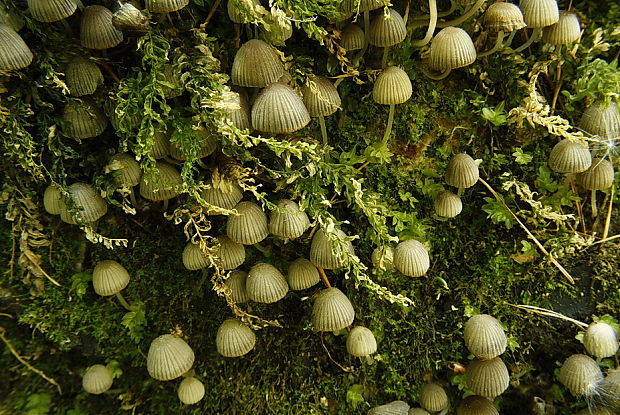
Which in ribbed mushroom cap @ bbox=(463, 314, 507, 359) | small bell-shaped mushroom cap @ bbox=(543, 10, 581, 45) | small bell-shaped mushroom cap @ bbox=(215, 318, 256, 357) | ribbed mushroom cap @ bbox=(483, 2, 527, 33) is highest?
ribbed mushroom cap @ bbox=(483, 2, 527, 33)

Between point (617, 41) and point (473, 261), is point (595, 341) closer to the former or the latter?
point (473, 261)

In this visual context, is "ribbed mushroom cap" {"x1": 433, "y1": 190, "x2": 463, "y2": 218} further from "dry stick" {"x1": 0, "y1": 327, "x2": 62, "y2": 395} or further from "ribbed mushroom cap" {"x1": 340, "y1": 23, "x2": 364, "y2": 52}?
"dry stick" {"x1": 0, "y1": 327, "x2": 62, "y2": 395}

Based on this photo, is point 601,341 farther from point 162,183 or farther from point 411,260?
point 162,183

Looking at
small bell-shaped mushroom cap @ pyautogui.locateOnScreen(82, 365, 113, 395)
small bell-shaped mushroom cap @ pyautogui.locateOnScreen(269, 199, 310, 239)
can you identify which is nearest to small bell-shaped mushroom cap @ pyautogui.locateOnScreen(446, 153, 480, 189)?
small bell-shaped mushroom cap @ pyautogui.locateOnScreen(269, 199, 310, 239)

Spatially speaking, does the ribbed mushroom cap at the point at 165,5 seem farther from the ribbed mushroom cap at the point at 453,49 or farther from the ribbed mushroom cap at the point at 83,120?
the ribbed mushroom cap at the point at 453,49

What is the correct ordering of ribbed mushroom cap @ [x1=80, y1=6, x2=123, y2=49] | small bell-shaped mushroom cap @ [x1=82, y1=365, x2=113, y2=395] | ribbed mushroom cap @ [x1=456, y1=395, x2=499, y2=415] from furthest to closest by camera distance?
1. small bell-shaped mushroom cap @ [x1=82, y1=365, x2=113, y2=395]
2. ribbed mushroom cap @ [x1=456, y1=395, x2=499, y2=415]
3. ribbed mushroom cap @ [x1=80, y1=6, x2=123, y2=49]

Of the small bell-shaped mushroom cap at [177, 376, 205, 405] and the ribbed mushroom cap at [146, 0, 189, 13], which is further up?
the ribbed mushroom cap at [146, 0, 189, 13]

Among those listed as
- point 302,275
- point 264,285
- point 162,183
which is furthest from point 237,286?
point 162,183
